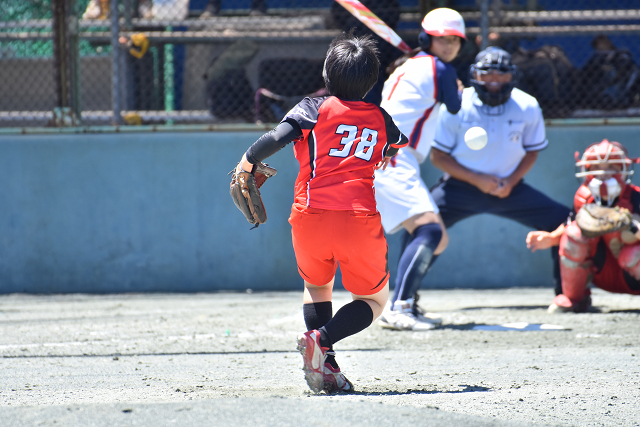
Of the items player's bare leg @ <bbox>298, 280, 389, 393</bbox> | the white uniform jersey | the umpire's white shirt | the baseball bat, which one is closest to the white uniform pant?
the white uniform jersey

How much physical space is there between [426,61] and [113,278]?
3.54 m

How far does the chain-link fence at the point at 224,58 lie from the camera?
6023mm

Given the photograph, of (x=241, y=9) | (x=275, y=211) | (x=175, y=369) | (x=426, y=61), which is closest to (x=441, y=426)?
(x=175, y=369)

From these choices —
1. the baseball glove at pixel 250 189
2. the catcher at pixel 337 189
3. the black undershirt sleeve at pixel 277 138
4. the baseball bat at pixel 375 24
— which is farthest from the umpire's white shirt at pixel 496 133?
the black undershirt sleeve at pixel 277 138

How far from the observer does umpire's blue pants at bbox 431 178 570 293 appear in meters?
4.74

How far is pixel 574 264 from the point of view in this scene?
4.62 meters

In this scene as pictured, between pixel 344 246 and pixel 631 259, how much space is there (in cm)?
272

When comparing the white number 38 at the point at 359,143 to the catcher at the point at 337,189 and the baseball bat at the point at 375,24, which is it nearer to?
the catcher at the point at 337,189

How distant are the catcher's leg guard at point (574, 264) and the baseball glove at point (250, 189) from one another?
260 cm

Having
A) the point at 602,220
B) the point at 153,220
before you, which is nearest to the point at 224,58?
the point at 153,220

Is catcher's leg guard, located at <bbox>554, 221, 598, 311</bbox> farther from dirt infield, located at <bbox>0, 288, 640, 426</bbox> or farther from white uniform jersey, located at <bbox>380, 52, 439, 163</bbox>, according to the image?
white uniform jersey, located at <bbox>380, 52, 439, 163</bbox>

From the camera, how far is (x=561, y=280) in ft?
15.7

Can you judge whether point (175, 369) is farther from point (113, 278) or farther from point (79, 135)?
point (79, 135)

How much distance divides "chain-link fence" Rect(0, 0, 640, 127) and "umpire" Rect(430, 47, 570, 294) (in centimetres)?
96
